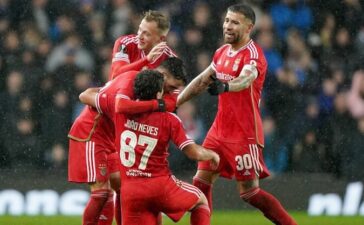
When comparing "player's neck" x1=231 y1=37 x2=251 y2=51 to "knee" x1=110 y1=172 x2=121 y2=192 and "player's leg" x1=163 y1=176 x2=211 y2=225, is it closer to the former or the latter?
"knee" x1=110 y1=172 x2=121 y2=192

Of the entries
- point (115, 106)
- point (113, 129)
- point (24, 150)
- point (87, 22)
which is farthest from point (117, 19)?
point (115, 106)

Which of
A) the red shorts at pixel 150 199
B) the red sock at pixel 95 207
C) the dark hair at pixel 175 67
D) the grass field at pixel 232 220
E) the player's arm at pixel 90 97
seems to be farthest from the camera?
the grass field at pixel 232 220

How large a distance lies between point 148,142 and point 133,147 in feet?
0.37

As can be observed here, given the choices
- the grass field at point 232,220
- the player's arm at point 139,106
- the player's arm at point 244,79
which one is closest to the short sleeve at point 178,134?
the player's arm at point 139,106

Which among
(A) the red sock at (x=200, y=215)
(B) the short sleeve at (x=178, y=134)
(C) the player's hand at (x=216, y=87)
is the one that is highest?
(C) the player's hand at (x=216, y=87)

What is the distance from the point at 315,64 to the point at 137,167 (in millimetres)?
5577

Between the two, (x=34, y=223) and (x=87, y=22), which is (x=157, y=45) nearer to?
(x=34, y=223)

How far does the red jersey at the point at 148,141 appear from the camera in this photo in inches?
350

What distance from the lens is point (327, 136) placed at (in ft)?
45.6

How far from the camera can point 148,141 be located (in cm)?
889

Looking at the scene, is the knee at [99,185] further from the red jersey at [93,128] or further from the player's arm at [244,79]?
the player's arm at [244,79]

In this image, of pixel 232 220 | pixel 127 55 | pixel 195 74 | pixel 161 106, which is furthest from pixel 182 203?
pixel 195 74

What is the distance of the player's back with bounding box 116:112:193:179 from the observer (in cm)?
890

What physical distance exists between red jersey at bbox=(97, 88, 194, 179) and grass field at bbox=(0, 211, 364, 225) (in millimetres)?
3156
